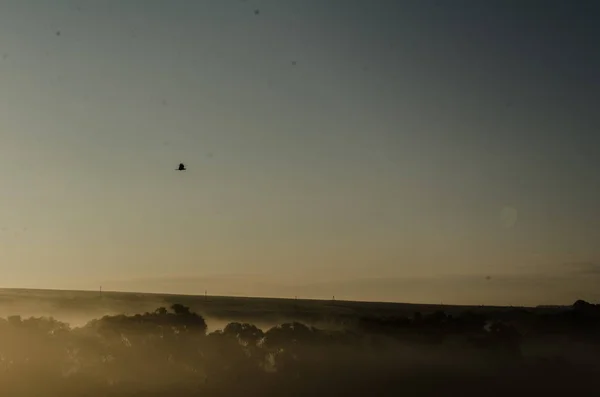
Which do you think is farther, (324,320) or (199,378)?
(324,320)

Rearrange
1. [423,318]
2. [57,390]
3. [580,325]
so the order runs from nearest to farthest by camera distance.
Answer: [57,390]
[580,325]
[423,318]

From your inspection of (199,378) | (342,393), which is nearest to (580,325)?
(342,393)

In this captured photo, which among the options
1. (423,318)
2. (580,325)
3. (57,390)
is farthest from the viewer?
(423,318)

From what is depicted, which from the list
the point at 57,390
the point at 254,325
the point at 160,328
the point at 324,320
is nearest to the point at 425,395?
the point at 324,320

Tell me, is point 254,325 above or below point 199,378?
above

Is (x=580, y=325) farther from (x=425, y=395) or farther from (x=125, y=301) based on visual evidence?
(x=125, y=301)

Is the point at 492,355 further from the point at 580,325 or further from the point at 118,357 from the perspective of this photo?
the point at 118,357
